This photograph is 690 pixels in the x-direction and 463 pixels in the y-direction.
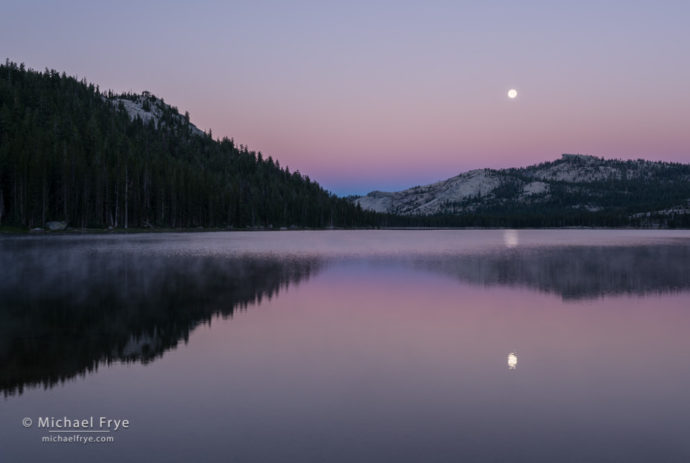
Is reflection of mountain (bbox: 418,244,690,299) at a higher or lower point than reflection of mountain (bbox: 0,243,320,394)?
lower

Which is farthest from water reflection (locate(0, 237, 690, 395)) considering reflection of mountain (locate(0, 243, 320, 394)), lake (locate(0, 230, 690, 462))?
lake (locate(0, 230, 690, 462))

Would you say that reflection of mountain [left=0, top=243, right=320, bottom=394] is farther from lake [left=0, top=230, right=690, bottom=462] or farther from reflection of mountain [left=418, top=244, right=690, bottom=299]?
reflection of mountain [left=418, top=244, right=690, bottom=299]

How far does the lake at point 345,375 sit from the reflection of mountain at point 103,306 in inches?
5.0

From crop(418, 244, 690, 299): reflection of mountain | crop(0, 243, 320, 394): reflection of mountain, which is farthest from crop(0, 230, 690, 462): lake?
crop(418, 244, 690, 299): reflection of mountain

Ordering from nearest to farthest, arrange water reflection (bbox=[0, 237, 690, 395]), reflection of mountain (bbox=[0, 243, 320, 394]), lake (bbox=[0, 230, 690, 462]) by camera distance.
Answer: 1. lake (bbox=[0, 230, 690, 462])
2. reflection of mountain (bbox=[0, 243, 320, 394])
3. water reflection (bbox=[0, 237, 690, 395])

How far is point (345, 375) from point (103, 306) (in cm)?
1541

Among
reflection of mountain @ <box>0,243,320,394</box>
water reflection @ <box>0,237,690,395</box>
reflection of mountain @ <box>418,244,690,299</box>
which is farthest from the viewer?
reflection of mountain @ <box>418,244,690,299</box>

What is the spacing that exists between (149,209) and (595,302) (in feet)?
451

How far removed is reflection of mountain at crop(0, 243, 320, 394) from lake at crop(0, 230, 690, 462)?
0.13 metres

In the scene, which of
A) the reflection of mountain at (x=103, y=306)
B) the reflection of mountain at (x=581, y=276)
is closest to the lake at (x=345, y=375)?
the reflection of mountain at (x=103, y=306)

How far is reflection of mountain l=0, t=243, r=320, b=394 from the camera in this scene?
47.1 ft

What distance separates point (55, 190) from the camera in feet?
389

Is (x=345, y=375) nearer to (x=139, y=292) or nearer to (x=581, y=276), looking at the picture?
(x=139, y=292)

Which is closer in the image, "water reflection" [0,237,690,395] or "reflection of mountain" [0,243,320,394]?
"reflection of mountain" [0,243,320,394]
